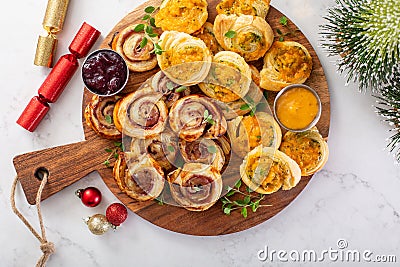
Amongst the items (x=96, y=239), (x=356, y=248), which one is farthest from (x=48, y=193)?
(x=356, y=248)

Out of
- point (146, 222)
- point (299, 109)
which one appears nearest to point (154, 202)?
point (146, 222)

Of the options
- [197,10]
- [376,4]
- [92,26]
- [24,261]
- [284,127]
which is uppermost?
[376,4]

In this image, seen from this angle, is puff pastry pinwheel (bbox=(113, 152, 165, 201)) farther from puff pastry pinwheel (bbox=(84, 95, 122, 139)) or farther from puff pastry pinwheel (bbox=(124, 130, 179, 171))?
puff pastry pinwheel (bbox=(84, 95, 122, 139))

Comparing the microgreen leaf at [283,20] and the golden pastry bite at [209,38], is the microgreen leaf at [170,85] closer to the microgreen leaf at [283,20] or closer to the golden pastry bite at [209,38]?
the golden pastry bite at [209,38]

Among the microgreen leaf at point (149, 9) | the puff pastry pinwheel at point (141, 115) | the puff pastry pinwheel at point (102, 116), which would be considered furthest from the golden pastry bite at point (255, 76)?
the puff pastry pinwheel at point (102, 116)

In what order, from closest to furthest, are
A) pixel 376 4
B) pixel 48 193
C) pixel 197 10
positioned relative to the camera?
pixel 376 4 < pixel 197 10 < pixel 48 193

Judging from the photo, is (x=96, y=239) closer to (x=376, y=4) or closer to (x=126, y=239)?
(x=126, y=239)

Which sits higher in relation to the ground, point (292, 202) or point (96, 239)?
point (292, 202)
